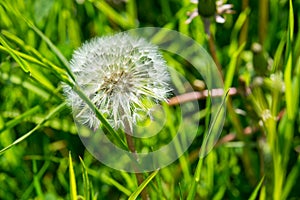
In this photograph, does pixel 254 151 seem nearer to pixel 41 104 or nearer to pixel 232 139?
pixel 232 139

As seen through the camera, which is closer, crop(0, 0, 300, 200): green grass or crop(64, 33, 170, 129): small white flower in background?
crop(64, 33, 170, 129): small white flower in background

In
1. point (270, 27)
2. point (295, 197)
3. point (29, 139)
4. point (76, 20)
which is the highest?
point (76, 20)

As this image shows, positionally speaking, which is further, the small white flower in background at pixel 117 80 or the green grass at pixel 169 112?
the green grass at pixel 169 112

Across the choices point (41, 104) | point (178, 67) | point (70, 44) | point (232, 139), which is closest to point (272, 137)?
point (232, 139)

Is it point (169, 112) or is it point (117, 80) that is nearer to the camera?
point (117, 80)
